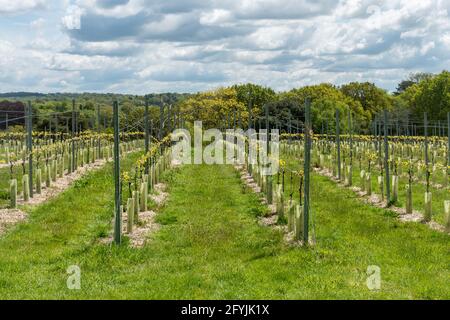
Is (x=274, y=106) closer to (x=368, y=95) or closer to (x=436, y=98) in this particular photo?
(x=436, y=98)

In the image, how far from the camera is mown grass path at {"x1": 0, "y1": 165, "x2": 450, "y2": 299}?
343 inches

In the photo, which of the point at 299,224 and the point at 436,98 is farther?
the point at 436,98

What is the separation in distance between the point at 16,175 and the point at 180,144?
62.0 feet

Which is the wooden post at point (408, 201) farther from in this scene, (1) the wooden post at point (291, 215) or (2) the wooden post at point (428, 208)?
(1) the wooden post at point (291, 215)

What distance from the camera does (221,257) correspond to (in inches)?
431

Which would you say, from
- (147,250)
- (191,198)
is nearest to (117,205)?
(147,250)

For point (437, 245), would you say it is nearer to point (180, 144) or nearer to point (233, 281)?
point (233, 281)

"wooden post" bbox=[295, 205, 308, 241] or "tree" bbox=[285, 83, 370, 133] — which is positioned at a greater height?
"tree" bbox=[285, 83, 370, 133]

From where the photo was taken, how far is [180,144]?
139 ft

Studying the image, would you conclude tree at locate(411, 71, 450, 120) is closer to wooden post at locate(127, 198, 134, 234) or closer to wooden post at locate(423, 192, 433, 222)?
wooden post at locate(423, 192, 433, 222)

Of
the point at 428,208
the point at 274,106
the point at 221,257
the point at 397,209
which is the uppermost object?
the point at 274,106

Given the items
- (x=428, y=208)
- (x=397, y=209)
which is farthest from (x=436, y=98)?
(x=428, y=208)

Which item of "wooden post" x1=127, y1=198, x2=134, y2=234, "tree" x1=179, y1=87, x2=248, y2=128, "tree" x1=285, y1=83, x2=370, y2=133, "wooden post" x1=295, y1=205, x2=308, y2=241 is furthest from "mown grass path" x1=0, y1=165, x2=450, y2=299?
"tree" x1=179, y1=87, x2=248, y2=128

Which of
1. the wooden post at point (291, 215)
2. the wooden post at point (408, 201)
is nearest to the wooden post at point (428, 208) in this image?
the wooden post at point (408, 201)
